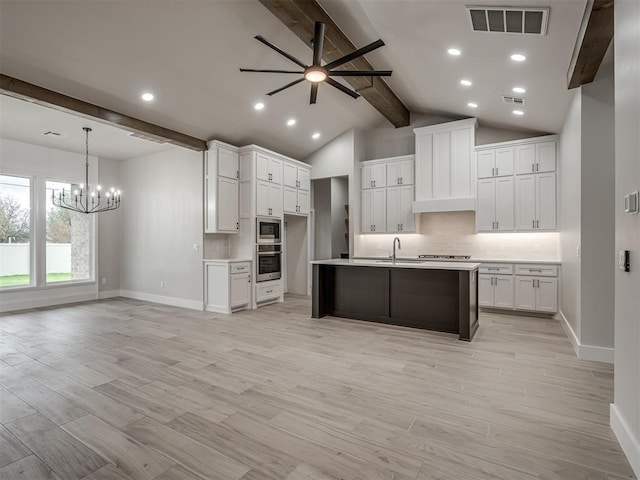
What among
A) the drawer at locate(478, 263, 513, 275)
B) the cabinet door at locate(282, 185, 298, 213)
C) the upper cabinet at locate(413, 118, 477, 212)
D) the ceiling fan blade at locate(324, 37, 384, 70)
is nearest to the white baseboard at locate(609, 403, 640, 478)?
the ceiling fan blade at locate(324, 37, 384, 70)

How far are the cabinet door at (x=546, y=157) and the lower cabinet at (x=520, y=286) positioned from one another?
1608mm

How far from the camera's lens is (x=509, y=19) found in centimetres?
299

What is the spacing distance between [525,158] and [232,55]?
4.94 metres

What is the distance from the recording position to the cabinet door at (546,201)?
561 centimetres

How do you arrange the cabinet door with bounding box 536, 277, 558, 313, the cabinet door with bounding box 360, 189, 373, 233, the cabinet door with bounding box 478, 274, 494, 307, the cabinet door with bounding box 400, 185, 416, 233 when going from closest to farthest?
the cabinet door with bounding box 536, 277, 558, 313, the cabinet door with bounding box 478, 274, 494, 307, the cabinet door with bounding box 400, 185, 416, 233, the cabinet door with bounding box 360, 189, 373, 233

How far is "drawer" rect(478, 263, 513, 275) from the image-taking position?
18.9 ft

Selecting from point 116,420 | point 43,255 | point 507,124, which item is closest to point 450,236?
point 507,124

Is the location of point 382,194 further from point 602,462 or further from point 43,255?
point 43,255

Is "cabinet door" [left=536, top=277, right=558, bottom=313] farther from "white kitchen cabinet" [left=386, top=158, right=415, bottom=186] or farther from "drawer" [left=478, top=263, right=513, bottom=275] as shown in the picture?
"white kitchen cabinet" [left=386, top=158, right=415, bottom=186]

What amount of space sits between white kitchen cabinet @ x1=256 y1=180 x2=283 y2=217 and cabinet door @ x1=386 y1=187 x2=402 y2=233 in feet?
7.37

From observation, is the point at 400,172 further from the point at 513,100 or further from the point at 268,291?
the point at 268,291

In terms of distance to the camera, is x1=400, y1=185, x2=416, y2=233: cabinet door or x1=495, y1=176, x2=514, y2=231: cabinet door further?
x1=400, y1=185, x2=416, y2=233: cabinet door

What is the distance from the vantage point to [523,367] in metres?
3.41

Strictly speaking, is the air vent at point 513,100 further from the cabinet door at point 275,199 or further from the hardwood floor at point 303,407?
the cabinet door at point 275,199
